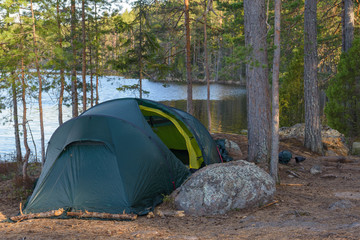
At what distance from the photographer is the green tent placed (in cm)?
662

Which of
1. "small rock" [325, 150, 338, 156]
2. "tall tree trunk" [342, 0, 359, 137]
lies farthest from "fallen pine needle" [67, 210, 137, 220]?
"tall tree trunk" [342, 0, 359, 137]

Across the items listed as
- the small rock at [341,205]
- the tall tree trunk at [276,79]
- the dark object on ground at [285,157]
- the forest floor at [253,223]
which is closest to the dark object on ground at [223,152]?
the dark object on ground at [285,157]

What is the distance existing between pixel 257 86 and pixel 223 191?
10.9 ft

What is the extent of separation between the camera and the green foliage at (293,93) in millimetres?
16828

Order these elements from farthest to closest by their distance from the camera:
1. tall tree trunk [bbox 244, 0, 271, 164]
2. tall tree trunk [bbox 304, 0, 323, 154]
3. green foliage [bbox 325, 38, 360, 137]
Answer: green foliage [bbox 325, 38, 360, 137] < tall tree trunk [bbox 304, 0, 323, 154] < tall tree trunk [bbox 244, 0, 271, 164]

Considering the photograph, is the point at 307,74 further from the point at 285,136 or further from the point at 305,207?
the point at 305,207

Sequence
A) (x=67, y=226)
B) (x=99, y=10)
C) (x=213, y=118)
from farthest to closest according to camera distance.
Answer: (x=213, y=118) < (x=99, y=10) < (x=67, y=226)

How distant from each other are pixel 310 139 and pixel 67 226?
32.8 ft

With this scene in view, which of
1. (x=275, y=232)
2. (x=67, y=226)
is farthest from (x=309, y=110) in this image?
(x=67, y=226)

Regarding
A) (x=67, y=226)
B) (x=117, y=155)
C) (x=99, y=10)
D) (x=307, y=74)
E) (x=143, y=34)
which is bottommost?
(x=67, y=226)

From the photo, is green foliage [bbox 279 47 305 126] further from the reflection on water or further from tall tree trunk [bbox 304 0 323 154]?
the reflection on water

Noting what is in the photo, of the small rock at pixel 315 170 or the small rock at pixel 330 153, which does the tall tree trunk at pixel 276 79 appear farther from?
the small rock at pixel 330 153

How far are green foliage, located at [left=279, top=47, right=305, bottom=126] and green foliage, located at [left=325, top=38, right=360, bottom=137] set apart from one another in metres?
1.33

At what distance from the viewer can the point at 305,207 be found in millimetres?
6230
